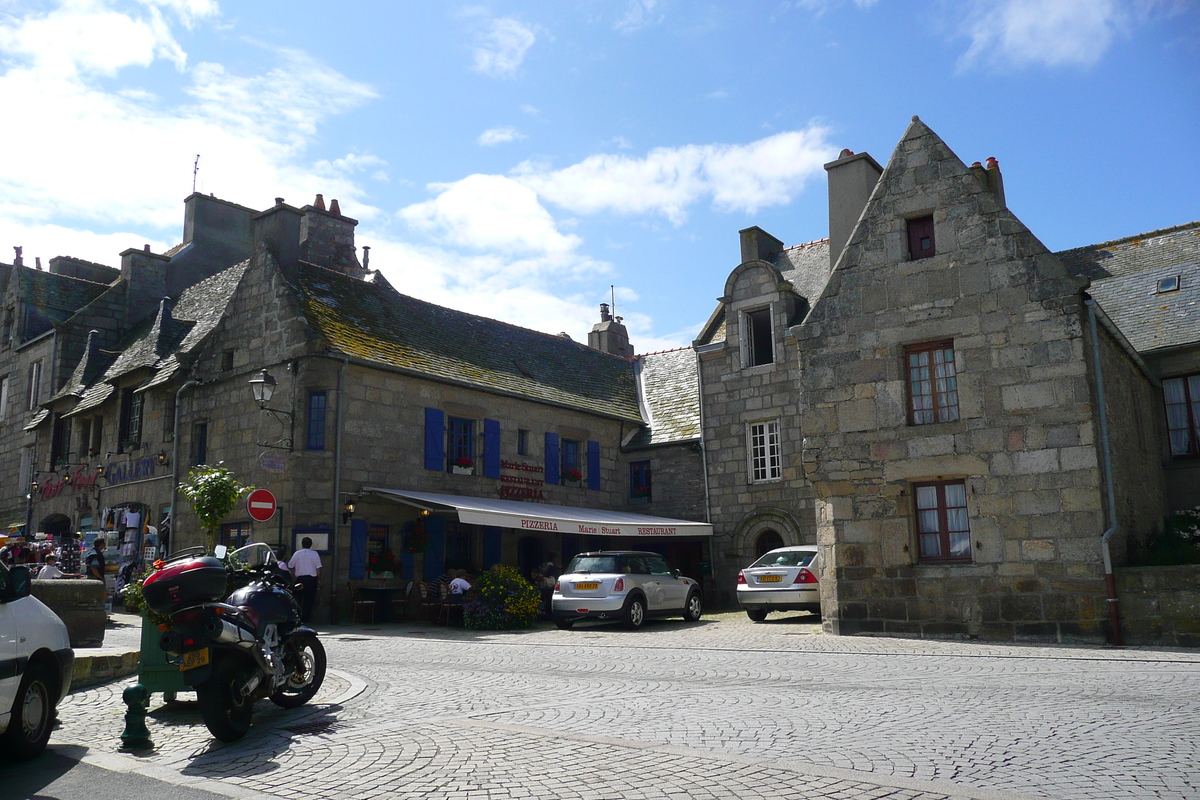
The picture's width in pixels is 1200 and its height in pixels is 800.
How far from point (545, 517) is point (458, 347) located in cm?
628

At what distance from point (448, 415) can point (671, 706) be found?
1463cm

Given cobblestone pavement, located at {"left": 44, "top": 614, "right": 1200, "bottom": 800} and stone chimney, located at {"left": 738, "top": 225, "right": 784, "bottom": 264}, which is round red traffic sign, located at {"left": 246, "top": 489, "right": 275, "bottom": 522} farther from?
stone chimney, located at {"left": 738, "top": 225, "right": 784, "bottom": 264}

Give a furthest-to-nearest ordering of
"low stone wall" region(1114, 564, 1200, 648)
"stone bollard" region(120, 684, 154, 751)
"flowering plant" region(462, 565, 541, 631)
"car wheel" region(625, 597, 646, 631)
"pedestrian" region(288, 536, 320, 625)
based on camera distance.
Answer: "flowering plant" region(462, 565, 541, 631), "pedestrian" region(288, 536, 320, 625), "car wheel" region(625, 597, 646, 631), "low stone wall" region(1114, 564, 1200, 648), "stone bollard" region(120, 684, 154, 751)

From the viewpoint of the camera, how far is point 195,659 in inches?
249

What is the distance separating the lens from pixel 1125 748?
18.1ft

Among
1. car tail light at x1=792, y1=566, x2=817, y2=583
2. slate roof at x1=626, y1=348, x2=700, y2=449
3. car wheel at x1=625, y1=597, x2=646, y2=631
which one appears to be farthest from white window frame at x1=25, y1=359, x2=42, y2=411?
car tail light at x1=792, y1=566, x2=817, y2=583

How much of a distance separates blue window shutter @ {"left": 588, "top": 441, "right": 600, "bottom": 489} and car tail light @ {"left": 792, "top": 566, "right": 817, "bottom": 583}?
8.97m

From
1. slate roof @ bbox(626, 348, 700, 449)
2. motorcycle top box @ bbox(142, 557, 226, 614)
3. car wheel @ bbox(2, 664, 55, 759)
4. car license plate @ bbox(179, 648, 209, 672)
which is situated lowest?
car wheel @ bbox(2, 664, 55, 759)

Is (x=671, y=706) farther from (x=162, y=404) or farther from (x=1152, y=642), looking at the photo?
(x=162, y=404)

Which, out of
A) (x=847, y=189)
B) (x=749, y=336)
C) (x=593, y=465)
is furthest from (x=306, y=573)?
(x=847, y=189)

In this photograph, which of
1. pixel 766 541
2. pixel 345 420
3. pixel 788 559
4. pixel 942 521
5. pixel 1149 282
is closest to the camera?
pixel 942 521

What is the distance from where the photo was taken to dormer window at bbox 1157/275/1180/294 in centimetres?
1697

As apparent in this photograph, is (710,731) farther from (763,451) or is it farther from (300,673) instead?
(763,451)

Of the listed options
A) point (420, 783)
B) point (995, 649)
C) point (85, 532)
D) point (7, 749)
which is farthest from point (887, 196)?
point (85, 532)
